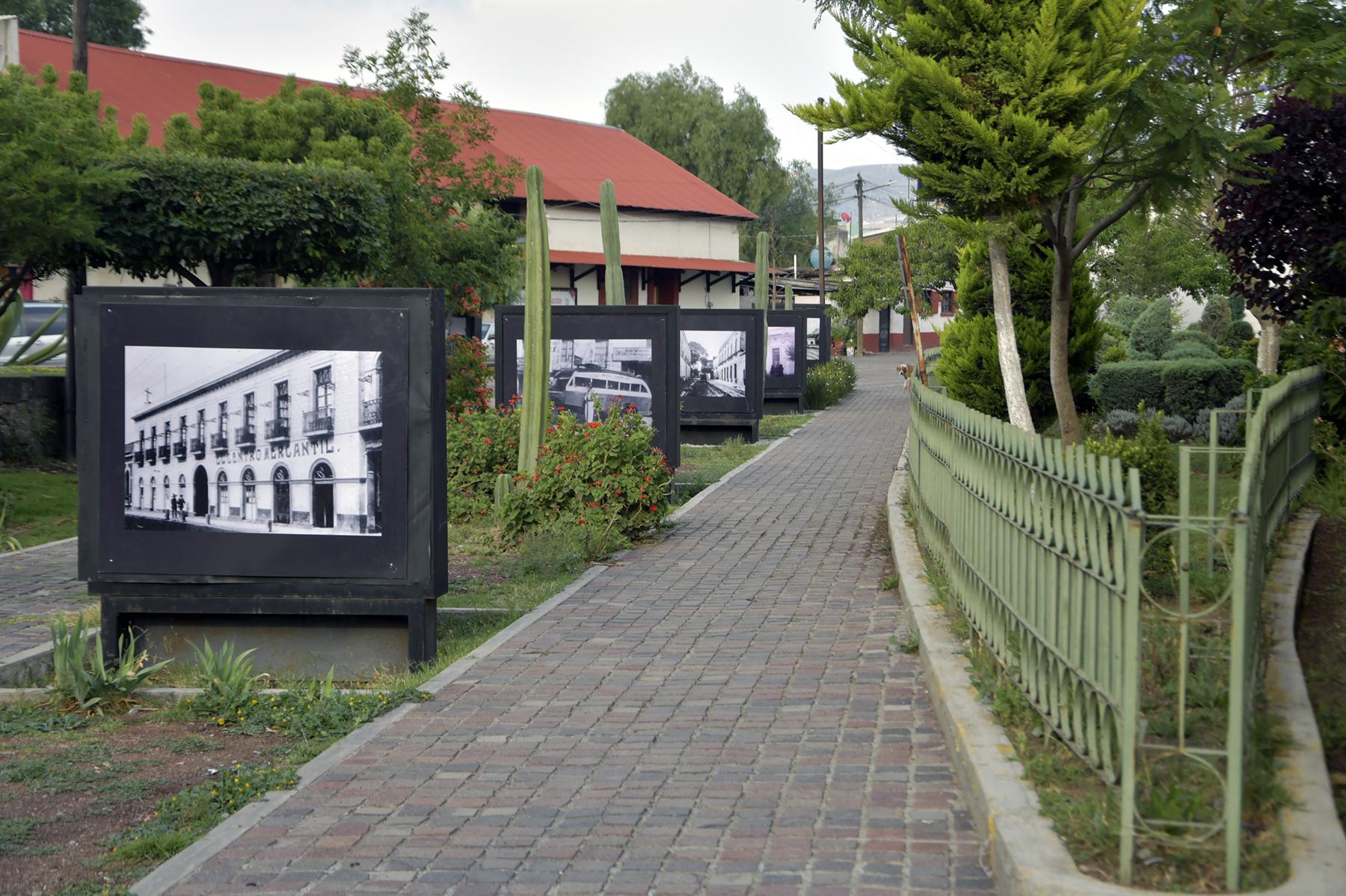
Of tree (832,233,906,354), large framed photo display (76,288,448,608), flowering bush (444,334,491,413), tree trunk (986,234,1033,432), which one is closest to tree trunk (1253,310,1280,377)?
tree trunk (986,234,1033,432)

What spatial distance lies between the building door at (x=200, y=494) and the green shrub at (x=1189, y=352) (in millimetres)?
14153

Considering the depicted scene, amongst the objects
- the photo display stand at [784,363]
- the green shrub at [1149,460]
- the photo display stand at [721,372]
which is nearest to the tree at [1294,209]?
the green shrub at [1149,460]

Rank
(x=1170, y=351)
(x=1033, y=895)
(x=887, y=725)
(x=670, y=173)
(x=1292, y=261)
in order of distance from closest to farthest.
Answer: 1. (x=1033, y=895)
2. (x=887, y=725)
3. (x=1292, y=261)
4. (x=1170, y=351)
5. (x=670, y=173)

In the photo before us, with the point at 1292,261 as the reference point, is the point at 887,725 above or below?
below

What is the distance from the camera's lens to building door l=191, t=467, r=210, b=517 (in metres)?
8.13

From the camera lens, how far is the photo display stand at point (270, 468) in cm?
788

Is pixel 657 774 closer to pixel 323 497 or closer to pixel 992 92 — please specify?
pixel 323 497

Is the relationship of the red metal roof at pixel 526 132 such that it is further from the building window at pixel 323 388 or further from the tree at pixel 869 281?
the building window at pixel 323 388

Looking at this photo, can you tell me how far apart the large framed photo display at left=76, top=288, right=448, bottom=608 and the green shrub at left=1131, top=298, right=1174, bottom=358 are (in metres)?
16.1

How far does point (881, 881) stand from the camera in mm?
4516

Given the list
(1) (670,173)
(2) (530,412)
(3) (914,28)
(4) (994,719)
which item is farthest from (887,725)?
(1) (670,173)

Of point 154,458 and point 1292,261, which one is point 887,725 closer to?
point 154,458

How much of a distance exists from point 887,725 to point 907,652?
58.4 inches

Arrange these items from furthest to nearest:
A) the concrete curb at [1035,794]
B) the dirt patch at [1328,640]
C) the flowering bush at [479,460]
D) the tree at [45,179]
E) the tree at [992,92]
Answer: the flowering bush at [479,460]
the tree at [45,179]
the tree at [992,92]
the dirt patch at [1328,640]
the concrete curb at [1035,794]
